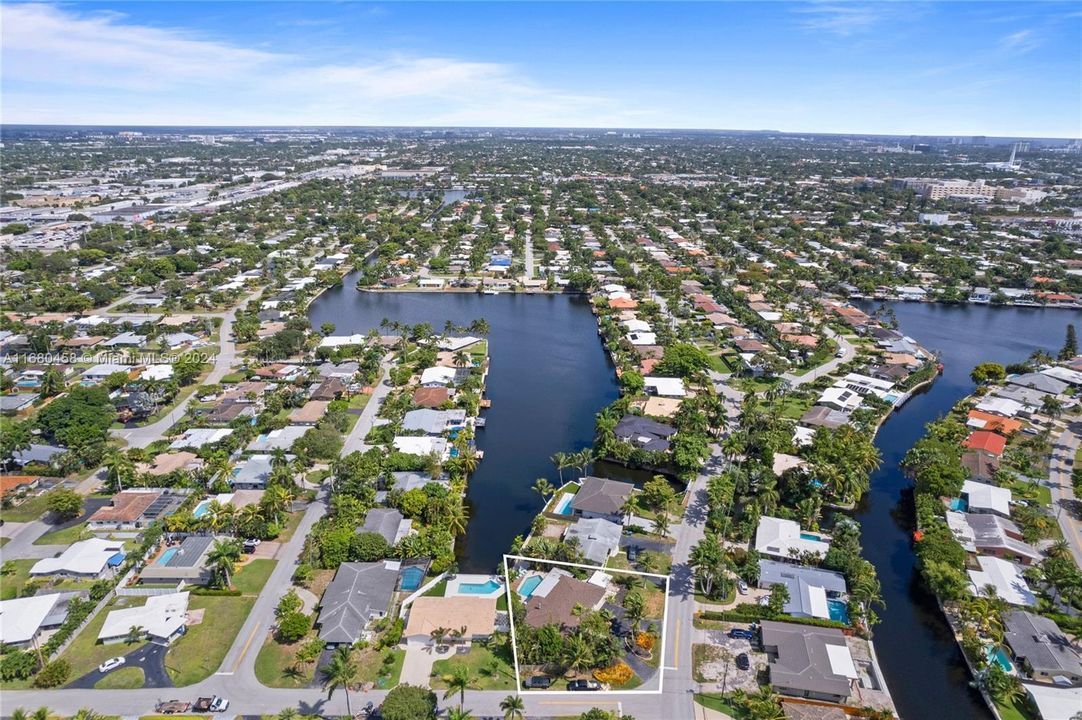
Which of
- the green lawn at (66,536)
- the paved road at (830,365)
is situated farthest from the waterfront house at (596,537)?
the paved road at (830,365)

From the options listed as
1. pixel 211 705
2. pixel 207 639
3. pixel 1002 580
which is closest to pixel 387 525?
pixel 207 639

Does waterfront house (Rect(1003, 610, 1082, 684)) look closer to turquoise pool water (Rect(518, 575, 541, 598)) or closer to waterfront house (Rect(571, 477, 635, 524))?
waterfront house (Rect(571, 477, 635, 524))

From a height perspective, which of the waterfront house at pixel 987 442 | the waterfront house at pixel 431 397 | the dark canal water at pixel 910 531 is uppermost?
the waterfront house at pixel 431 397

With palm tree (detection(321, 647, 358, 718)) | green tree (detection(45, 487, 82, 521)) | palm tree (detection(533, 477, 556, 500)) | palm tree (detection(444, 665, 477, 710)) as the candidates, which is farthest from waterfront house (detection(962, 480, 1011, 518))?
green tree (detection(45, 487, 82, 521))

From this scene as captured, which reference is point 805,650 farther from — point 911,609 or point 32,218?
point 32,218

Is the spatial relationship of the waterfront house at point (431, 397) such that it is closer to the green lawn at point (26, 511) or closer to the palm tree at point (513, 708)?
the green lawn at point (26, 511)

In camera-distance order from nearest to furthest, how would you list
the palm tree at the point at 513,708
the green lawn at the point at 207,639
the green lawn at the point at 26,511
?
1. the palm tree at the point at 513,708
2. the green lawn at the point at 207,639
3. the green lawn at the point at 26,511
